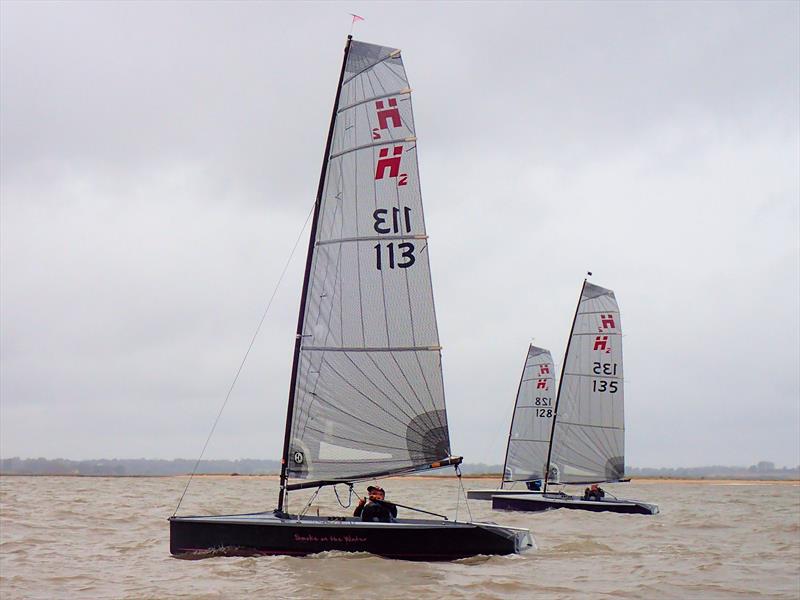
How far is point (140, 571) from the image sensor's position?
1705 cm

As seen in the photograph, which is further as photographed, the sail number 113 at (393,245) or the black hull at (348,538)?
the sail number 113 at (393,245)

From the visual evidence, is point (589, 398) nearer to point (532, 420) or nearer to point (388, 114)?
point (532, 420)

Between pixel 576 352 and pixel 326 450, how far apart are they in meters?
19.5

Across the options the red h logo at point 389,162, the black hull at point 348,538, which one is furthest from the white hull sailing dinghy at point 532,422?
the black hull at point 348,538

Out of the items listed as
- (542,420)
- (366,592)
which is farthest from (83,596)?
(542,420)

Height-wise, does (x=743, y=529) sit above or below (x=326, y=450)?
below

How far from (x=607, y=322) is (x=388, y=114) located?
63.9 ft

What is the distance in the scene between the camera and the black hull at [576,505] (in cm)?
3187

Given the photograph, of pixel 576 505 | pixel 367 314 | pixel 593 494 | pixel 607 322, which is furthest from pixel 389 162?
pixel 607 322

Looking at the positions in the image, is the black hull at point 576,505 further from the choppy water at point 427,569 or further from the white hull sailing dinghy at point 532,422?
the white hull sailing dinghy at point 532,422

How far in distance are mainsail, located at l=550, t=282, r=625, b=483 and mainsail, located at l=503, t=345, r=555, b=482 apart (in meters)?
5.25

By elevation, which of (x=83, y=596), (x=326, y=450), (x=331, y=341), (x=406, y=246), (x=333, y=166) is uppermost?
(x=333, y=166)

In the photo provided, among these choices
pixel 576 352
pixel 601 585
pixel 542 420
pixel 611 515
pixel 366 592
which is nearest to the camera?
pixel 366 592

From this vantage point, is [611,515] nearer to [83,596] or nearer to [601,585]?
[601,585]
